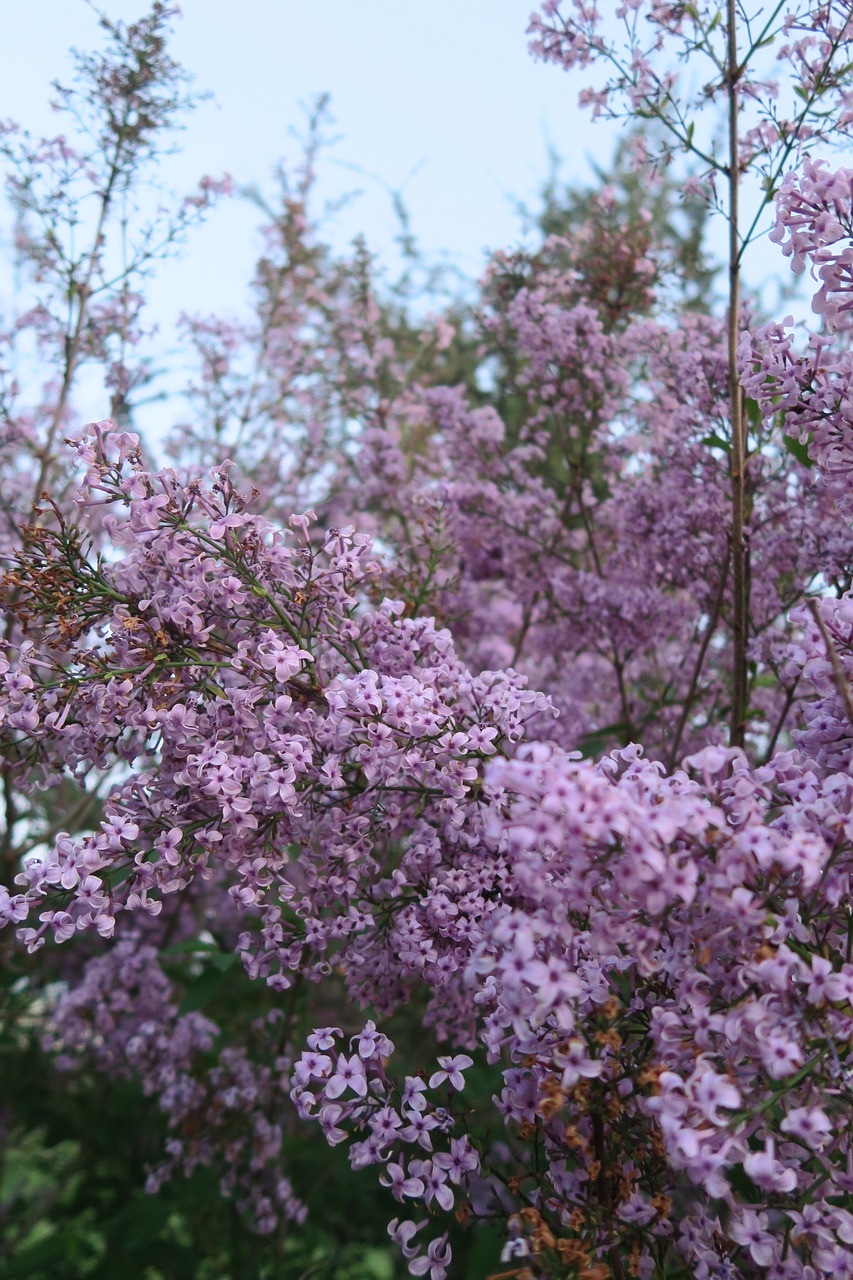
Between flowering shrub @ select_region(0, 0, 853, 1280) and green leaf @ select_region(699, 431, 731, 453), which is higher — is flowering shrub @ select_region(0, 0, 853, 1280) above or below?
below

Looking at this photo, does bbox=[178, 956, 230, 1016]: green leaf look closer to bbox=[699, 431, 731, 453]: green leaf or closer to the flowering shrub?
the flowering shrub

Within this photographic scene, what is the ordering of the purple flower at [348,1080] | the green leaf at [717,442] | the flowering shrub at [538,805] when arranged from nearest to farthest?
the flowering shrub at [538,805] < the purple flower at [348,1080] < the green leaf at [717,442]

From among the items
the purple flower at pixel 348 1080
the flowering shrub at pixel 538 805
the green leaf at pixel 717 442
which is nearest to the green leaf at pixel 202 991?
the flowering shrub at pixel 538 805

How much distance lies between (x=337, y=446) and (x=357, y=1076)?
4.25m

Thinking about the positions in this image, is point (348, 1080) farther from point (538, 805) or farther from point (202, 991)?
point (202, 991)

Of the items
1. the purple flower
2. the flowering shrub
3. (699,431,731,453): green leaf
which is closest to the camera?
the flowering shrub

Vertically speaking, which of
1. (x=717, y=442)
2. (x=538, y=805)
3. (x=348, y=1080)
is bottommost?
(x=348, y=1080)

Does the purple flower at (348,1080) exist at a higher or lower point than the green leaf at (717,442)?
lower

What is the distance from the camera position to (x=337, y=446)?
5445 mm

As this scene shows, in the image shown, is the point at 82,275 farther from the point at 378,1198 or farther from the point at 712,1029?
the point at 378,1198

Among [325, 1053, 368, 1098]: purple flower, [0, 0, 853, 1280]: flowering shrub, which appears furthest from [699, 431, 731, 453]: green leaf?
[325, 1053, 368, 1098]: purple flower

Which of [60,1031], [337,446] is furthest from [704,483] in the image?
[60,1031]

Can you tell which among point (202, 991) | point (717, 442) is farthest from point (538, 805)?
point (202, 991)

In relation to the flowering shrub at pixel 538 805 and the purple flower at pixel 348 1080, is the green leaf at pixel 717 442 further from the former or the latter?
the purple flower at pixel 348 1080
